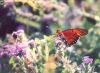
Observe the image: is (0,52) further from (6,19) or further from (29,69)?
(6,19)

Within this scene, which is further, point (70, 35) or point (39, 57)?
point (39, 57)

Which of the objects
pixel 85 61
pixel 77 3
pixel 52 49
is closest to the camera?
pixel 85 61

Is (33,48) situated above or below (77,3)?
below

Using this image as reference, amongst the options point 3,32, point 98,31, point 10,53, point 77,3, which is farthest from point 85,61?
point 77,3

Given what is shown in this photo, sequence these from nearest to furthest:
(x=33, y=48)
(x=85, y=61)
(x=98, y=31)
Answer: (x=85, y=61) < (x=33, y=48) < (x=98, y=31)

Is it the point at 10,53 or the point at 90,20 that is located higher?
the point at 90,20

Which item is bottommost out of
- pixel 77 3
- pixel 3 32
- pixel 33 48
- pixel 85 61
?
pixel 85 61

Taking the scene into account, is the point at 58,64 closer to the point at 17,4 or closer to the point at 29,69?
the point at 29,69

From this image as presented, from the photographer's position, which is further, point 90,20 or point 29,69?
point 90,20

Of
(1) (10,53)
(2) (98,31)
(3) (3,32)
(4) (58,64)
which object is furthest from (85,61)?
(3) (3,32)
